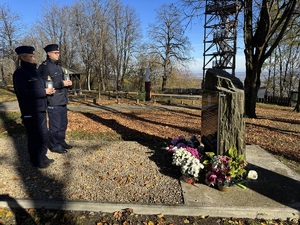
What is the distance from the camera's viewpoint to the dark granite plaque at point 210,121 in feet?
12.9

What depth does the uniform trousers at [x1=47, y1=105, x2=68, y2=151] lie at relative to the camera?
4543mm

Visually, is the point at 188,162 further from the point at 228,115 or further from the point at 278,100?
the point at 278,100

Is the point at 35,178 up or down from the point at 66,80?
down

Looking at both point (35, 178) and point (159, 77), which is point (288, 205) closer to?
point (35, 178)

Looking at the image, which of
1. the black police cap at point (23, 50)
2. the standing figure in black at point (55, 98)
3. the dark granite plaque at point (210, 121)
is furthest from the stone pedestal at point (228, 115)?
the black police cap at point (23, 50)

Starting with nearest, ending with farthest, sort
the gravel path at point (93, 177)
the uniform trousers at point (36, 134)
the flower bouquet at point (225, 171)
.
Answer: the gravel path at point (93, 177)
the flower bouquet at point (225, 171)
the uniform trousers at point (36, 134)

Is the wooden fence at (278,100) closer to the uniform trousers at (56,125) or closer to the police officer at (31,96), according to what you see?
the uniform trousers at (56,125)

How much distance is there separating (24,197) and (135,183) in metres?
1.56

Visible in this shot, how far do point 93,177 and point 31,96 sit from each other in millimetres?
1662

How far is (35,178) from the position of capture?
3.73 m

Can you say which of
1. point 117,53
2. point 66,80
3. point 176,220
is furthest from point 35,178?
point 117,53

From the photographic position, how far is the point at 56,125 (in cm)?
462

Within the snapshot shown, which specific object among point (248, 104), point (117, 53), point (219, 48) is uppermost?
point (117, 53)

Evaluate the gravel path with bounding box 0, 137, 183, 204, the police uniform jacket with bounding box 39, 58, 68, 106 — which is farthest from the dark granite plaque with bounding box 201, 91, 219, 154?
the police uniform jacket with bounding box 39, 58, 68, 106
